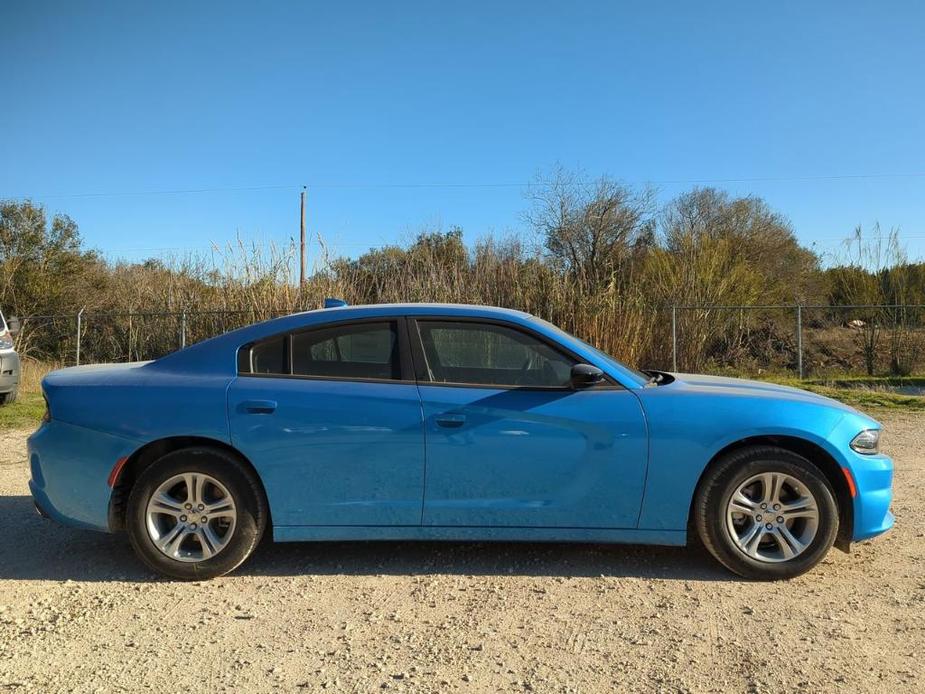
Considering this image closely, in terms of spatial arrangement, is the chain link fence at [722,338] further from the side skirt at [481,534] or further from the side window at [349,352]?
the side skirt at [481,534]

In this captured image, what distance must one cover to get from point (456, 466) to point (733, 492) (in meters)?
1.54

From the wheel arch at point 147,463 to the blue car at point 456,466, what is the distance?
0.01 meters

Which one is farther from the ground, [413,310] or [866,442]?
[413,310]

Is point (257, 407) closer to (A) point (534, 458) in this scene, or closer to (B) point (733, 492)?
(A) point (534, 458)

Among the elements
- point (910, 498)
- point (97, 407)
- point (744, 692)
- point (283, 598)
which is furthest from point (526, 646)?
point (910, 498)

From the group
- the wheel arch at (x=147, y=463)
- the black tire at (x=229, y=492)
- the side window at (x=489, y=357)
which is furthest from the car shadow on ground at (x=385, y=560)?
the side window at (x=489, y=357)

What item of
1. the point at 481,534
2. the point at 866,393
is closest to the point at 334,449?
the point at 481,534

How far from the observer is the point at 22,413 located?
9.94 m

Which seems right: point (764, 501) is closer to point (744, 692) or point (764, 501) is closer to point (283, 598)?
point (744, 692)

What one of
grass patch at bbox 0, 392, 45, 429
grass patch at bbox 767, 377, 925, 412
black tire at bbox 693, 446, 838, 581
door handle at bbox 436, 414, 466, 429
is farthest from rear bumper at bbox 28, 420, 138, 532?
grass patch at bbox 767, 377, 925, 412

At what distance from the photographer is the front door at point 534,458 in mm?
3609

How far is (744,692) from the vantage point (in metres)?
2.56

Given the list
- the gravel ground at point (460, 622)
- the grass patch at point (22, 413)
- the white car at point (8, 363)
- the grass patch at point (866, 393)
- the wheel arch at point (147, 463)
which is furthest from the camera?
the grass patch at point (866, 393)

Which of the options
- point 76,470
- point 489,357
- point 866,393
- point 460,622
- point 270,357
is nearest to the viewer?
point 460,622
